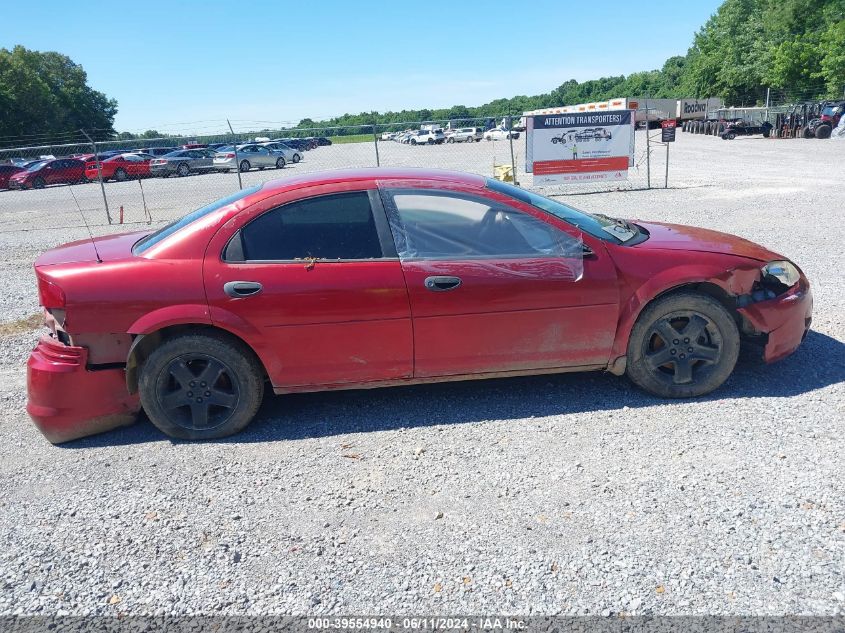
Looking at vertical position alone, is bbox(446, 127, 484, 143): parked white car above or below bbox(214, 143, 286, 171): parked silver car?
below

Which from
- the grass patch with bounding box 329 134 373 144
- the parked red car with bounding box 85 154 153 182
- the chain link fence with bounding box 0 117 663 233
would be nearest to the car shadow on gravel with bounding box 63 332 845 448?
the chain link fence with bounding box 0 117 663 233

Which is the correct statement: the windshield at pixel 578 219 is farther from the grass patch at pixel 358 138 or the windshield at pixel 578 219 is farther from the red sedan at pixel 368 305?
the grass patch at pixel 358 138

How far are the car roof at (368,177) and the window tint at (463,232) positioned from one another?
0.55 ft

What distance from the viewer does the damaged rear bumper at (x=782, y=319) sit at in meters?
4.20

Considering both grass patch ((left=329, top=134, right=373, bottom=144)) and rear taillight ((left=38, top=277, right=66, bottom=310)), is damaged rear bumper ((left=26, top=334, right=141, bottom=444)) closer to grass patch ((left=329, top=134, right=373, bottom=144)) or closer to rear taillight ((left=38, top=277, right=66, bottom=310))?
rear taillight ((left=38, top=277, right=66, bottom=310))

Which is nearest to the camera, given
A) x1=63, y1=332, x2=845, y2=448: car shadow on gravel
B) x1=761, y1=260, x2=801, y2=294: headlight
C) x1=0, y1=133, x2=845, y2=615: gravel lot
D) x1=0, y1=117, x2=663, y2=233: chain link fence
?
x1=0, y1=133, x2=845, y2=615: gravel lot

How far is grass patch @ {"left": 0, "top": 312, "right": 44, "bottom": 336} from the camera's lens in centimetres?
654

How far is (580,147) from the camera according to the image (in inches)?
632

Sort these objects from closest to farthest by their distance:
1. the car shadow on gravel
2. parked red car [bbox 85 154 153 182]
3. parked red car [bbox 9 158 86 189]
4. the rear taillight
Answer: the rear taillight
the car shadow on gravel
parked red car [bbox 9 158 86 189]
parked red car [bbox 85 154 153 182]

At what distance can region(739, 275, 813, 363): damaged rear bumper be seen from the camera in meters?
4.20

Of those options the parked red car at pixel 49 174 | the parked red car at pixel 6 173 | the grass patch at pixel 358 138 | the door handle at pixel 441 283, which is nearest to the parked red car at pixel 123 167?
the parked red car at pixel 49 174

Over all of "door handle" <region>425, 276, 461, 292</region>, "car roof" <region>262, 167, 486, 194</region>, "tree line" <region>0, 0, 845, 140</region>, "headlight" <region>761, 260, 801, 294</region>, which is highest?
"tree line" <region>0, 0, 845, 140</region>

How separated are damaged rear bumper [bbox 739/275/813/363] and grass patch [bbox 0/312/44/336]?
6.51 meters

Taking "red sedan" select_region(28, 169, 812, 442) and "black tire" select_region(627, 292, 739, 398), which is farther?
"black tire" select_region(627, 292, 739, 398)
